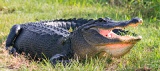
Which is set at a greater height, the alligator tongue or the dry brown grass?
the alligator tongue

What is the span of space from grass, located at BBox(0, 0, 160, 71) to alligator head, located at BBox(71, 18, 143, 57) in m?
0.15

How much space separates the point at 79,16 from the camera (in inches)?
333

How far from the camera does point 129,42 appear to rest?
4738 millimetres

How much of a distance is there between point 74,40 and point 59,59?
12.8 inches

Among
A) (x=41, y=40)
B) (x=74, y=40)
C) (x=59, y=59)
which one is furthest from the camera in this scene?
(x=41, y=40)

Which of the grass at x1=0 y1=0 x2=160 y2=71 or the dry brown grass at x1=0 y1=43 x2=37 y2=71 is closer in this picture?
the grass at x1=0 y1=0 x2=160 y2=71

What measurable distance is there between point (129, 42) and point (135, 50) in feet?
1.72

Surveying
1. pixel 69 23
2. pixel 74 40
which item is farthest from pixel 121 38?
pixel 69 23

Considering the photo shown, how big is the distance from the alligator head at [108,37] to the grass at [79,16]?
0.49ft

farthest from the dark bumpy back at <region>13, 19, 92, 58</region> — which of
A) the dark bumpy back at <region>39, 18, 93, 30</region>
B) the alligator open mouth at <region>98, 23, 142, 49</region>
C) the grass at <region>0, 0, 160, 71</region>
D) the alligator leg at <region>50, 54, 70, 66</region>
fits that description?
the alligator open mouth at <region>98, 23, 142, 49</region>

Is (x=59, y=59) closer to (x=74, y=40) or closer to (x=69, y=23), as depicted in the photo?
(x=74, y=40)

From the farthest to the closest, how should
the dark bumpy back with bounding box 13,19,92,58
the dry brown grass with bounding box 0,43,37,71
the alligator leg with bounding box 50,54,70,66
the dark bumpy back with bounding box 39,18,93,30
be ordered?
the dark bumpy back with bounding box 39,18,93,30 → the dark bumpy back with bounding box 13,19,92,58 → the alligator leg with bounding box 50,54,70,66 → the dry brown grass with bounding box 0,43,37,71

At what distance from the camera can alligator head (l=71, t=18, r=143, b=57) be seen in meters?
4.71

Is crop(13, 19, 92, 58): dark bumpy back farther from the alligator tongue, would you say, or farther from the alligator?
the alligator tongue
